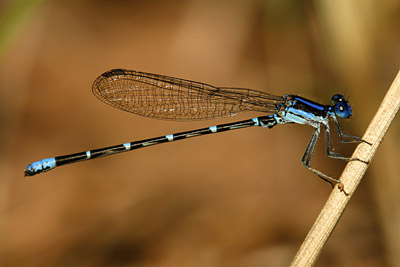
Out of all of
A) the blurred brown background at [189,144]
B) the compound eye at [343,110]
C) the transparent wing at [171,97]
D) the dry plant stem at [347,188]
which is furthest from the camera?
the transparent wing at [171,97]

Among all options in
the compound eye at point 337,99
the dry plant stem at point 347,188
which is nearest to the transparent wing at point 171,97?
the compound eye at point 337,99

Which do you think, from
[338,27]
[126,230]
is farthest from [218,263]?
[338,27]

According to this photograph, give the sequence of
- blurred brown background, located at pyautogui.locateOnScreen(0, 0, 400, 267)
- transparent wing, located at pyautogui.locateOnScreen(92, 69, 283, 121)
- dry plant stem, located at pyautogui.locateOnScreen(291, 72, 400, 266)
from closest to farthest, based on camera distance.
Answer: dry plant stem, located at pyautogui.locateOnScreen(291, 72, 400, 266) → blurred brown background, located at pyautogui.locateOnScreen(0, 0, 400, 267) → transparent wing, located at pyautogui.locateOnScreen(92, 69, 283, 121)

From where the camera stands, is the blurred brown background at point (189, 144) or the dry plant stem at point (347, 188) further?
the blurred brown background at point (189, 144)

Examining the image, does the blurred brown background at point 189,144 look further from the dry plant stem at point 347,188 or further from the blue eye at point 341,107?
the dry plant stem at point 347,188

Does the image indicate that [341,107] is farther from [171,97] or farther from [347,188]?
[171,97]

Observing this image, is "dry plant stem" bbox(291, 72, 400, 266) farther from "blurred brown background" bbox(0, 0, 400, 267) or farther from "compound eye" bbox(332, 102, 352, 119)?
"blurred brown background" bbox(0, 0, 400, 267)

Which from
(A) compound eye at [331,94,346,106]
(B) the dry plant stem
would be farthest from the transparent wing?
(B) the dry plant stem
